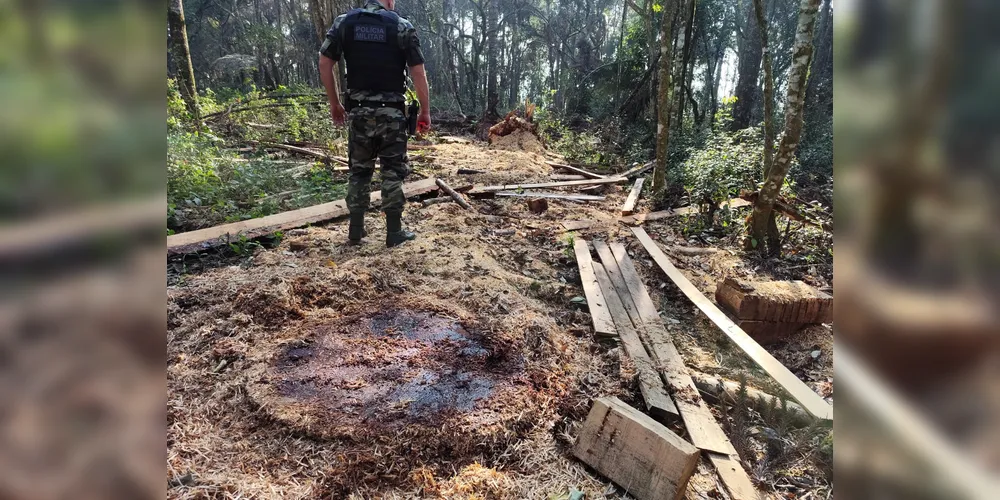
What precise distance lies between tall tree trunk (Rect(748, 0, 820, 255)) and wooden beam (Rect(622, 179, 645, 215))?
80.8 inches

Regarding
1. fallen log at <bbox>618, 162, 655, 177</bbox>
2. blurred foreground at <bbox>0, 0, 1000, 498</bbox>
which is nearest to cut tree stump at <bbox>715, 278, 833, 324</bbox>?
blurred foreground at <bbox>0, 0, 1000, 498</bbox>

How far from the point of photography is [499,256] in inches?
201

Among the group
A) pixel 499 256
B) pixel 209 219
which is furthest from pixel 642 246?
pixel 209 219

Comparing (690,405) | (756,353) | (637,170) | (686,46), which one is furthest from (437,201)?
(686,46)

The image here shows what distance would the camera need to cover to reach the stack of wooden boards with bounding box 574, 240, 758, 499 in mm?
2105

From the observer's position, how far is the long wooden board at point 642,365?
8.52 ft

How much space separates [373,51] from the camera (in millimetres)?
4344

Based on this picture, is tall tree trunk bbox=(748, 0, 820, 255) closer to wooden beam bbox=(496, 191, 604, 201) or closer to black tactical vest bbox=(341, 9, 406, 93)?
wooden beam bbox=(496, 191, 604, 201)

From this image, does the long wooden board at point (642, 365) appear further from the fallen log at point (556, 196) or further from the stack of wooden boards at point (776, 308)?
the fallen log at point (556, 196)

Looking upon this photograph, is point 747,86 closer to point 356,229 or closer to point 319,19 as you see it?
point 319,19

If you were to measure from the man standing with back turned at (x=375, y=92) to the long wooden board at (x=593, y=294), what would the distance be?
5.69 feet
